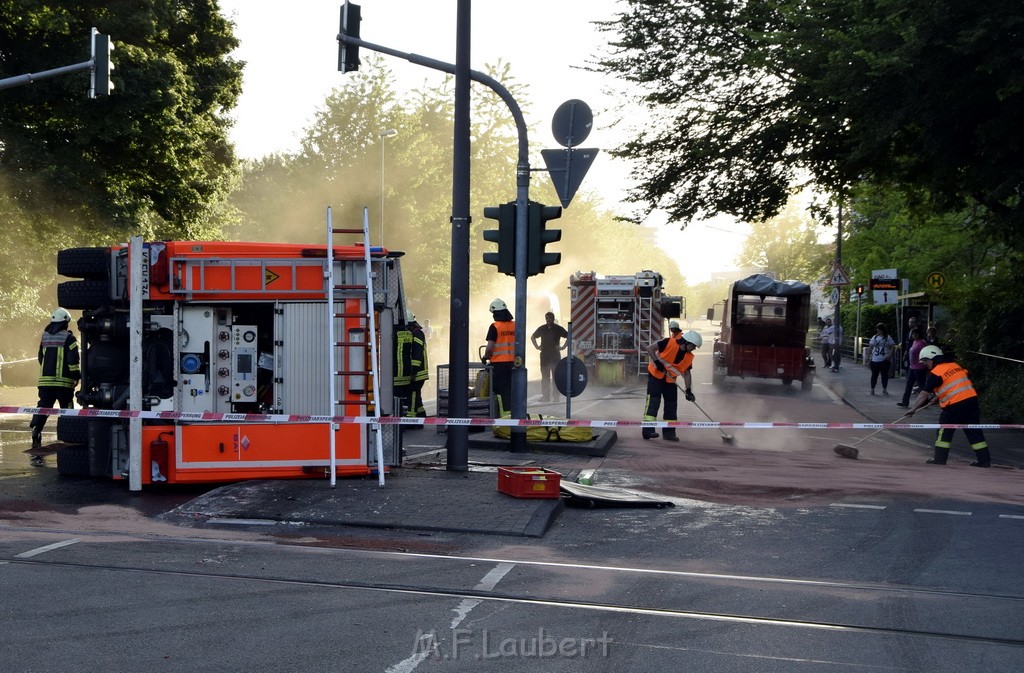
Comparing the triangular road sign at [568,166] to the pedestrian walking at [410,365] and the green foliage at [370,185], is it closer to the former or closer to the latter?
the pedestrian walking at [410,365]

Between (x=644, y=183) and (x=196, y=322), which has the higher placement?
(x=644, y=183)

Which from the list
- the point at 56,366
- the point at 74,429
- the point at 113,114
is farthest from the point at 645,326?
the point at 74,429

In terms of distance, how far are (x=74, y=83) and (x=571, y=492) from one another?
18.5 meters

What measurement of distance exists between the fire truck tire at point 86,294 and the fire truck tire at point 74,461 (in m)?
1.39

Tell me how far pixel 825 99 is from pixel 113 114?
15764 mm

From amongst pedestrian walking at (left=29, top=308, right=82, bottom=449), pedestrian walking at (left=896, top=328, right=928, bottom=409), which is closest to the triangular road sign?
pedestrian walking at (left=29, top=308, right=82, bottom=449)

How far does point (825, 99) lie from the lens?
55.5 ft

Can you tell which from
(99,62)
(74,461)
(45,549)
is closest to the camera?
(45,549)

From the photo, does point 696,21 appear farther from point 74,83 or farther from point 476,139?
point 476,139

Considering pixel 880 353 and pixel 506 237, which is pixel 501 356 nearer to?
Result: pixel 506 237

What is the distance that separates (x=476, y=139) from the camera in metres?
64.8

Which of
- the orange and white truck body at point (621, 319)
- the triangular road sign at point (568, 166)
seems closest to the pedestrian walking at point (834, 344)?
the orange and white truck body at point (621, 319)

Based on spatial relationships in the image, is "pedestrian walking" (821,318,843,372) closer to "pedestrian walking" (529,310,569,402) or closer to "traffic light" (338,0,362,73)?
"pedestrian walking" (529,310,569,402)

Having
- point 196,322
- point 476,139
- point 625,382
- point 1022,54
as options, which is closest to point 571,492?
point 196,322
